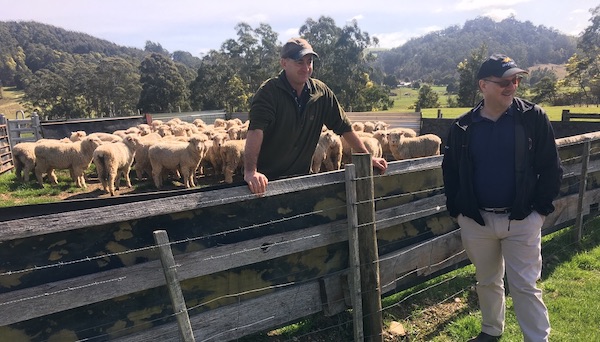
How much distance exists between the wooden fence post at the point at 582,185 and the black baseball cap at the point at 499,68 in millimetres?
3619

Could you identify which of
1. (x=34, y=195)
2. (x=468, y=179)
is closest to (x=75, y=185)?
(x=34, y=195)

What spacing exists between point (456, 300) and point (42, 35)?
210338 mm

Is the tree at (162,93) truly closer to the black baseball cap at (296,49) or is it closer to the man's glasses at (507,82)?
the black baseball cap at (296,49)

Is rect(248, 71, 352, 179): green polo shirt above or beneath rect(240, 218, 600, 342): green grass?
above

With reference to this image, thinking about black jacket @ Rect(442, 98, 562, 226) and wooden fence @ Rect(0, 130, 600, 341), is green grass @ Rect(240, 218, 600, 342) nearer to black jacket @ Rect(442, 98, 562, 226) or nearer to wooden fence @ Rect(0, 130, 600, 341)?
wooden fence @ Rect(0, 130, 600, 341)

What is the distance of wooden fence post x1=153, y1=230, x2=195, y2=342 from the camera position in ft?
8.11

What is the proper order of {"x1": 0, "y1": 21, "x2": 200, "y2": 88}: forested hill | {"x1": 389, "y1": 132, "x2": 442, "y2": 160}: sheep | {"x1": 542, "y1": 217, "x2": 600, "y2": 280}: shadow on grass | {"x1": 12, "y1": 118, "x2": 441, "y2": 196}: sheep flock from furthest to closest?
{"x1": 0, "y1": 21, "x2": 200, "y2": 88}: forested hill < {"x1": 389, "y1": 132, "x2": 442, "y2": 160}: sheep < {"x1": 12, "y1": 118, "x2": 441, "y2": 196}: sheep flock < {"x1": 542, "y1": 217, "x2": 600, "y2": 280}: shadow on grass

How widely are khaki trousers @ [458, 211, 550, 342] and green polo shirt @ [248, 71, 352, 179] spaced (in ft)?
5.88

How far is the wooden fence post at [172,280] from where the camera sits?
2.47m

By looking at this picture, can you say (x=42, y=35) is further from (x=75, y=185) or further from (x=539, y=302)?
(x=539, y=302)

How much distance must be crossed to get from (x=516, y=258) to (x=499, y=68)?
1800mm

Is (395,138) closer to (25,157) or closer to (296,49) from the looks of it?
(296,49)

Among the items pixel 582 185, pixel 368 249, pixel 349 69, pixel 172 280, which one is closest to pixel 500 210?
pixel 368 249

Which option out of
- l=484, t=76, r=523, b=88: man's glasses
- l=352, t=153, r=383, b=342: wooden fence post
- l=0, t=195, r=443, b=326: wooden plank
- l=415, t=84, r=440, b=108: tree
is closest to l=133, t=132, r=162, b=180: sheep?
l=0, t=195, r=443, b=326: wooden plank
